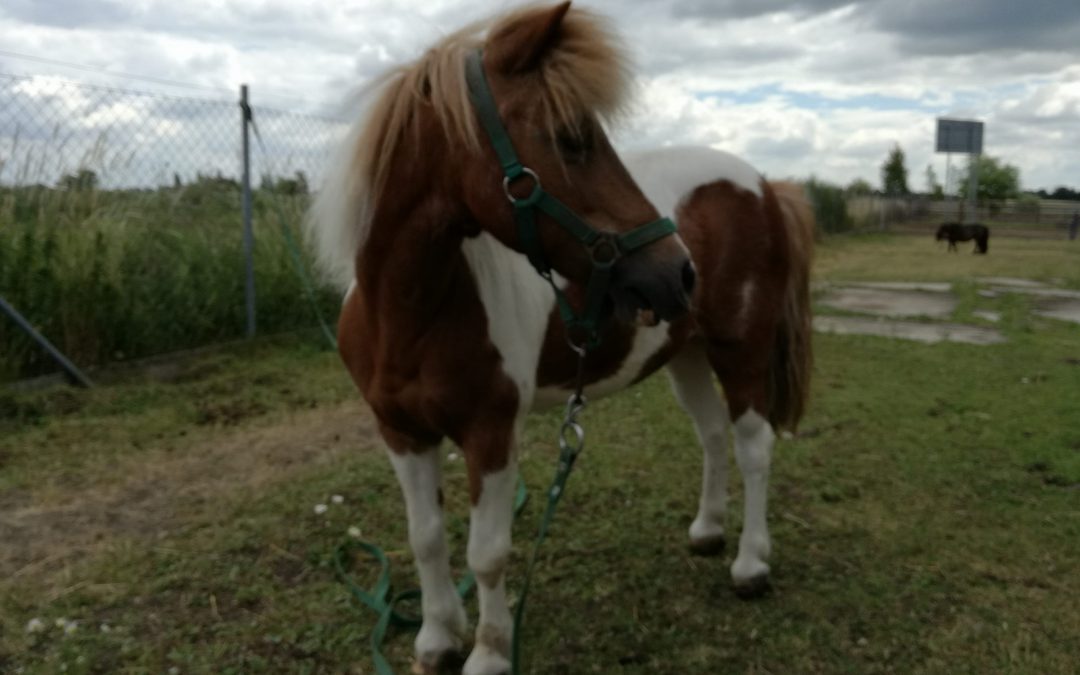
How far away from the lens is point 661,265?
1.94 meters

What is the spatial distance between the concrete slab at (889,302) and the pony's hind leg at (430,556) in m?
8.57

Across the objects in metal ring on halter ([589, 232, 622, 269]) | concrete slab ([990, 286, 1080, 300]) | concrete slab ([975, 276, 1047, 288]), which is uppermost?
metal ring on halter ([589, 232, 622, 269])

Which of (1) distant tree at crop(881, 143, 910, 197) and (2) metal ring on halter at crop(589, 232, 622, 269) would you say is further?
(1) distant tree at crop(881, 143, 910, 197)

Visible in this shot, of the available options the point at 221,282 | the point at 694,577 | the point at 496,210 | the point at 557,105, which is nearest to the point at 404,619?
the point at 694,577

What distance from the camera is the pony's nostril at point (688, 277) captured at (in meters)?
1.97

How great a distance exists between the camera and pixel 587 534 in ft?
12.6

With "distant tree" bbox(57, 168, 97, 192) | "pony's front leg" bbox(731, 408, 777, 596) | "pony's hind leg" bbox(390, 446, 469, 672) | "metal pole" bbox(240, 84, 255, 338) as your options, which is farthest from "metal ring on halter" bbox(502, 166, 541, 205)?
"metal pole" bbox(240, 84, 255, 338)

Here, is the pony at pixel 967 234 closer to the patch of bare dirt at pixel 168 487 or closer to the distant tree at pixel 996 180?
the patch of bare dirt at pixel 168 487

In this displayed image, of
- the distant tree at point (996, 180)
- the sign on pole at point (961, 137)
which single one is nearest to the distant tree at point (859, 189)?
the sign on pole at point (961, 137)

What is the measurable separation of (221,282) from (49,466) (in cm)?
274

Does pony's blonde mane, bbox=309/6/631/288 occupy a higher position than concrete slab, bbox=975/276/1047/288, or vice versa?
pony's blonde mane, bbox=309/6/631/288

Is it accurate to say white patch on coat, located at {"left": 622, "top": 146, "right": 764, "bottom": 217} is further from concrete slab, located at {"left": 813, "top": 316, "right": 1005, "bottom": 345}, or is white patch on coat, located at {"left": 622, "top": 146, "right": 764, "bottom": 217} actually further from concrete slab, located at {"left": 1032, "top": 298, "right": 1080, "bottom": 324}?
concrete slab, located at {"left": 1032, "top": 298, "right": 1080, "bottom": 324}

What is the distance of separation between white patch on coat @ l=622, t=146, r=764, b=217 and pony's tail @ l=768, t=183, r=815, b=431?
261mm

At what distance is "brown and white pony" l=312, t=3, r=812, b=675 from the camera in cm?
200
